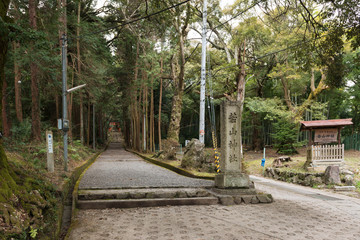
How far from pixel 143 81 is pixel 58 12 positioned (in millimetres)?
9759

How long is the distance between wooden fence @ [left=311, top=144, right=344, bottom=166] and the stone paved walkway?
598 centimetres

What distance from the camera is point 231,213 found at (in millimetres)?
5754

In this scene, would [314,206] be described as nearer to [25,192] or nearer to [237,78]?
[25,192]

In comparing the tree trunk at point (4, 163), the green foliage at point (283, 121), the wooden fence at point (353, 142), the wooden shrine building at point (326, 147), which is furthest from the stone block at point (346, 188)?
the wooden fence at point (353, 142)

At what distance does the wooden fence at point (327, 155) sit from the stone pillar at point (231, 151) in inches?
274

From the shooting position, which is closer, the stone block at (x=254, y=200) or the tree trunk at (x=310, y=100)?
the stone block at (x=254, y=200)

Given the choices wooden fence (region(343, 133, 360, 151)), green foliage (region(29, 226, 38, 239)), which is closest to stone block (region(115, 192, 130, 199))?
green foliage (region(29, 226, 38, 239))

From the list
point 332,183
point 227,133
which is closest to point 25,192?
point 227,133

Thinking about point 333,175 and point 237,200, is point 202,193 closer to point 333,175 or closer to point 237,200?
point 237,200

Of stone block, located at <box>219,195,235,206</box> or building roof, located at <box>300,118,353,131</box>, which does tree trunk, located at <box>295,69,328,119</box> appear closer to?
building roof, located at <box>300,118,353,131</box>

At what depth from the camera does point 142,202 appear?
614cm

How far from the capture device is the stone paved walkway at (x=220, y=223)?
14.3 feet

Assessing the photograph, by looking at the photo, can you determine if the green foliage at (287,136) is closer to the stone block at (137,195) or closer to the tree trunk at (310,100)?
the tree trunk at (310,100)

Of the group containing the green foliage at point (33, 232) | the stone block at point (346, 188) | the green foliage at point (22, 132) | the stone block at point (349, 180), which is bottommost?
the stone block at point (346, 188)
